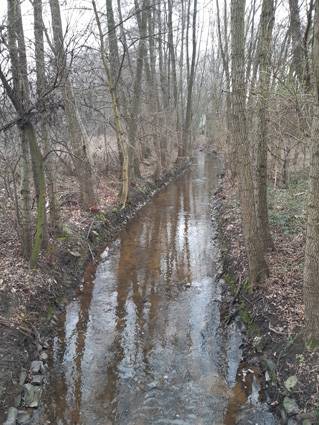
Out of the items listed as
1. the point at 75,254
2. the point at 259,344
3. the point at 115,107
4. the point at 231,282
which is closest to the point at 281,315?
the point at 259,344

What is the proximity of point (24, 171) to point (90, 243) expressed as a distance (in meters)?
3.75

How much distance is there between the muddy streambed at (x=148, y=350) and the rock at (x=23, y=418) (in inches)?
6.4

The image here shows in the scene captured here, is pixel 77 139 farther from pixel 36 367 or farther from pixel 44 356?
pixel 36 367

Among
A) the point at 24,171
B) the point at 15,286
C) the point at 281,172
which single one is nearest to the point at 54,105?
the point at 24,171

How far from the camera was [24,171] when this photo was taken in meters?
7.78

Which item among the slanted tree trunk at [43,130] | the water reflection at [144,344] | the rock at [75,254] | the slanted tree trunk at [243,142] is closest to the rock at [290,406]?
the water reflection at [144,344]

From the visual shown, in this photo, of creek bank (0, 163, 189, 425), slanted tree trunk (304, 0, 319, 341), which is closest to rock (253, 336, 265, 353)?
slanted tree trunk (304, 0, 319, 341)

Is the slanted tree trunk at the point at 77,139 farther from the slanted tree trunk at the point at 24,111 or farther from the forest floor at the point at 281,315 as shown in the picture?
the forest floor at the point at 281,315

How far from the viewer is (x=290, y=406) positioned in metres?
5.05

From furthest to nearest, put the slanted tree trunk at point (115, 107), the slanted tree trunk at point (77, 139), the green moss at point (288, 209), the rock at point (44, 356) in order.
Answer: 1. the slanted tree trunk at point (115, 107)
2. the slanted tree trunk at point (77, 139)
3. the green moss at point (288, 209)
4. the rock at point (44, 356)

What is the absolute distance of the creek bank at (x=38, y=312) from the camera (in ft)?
17.7

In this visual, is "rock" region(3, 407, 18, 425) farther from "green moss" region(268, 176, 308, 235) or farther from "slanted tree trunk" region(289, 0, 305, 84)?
"slanted tree trunk" region(289, 0, 305, 84)

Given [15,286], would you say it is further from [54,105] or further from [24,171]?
[54,105]

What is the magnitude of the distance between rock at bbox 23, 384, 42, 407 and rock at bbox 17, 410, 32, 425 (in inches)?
6.3
